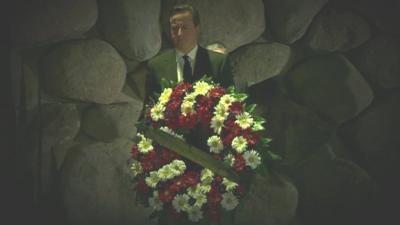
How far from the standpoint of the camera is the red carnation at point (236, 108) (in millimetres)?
2332

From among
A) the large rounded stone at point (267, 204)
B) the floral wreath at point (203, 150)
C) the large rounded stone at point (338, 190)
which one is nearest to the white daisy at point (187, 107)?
the floral wreath at point (203, 150)

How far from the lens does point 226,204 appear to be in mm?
2287

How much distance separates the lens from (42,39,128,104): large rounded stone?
9.61 ft

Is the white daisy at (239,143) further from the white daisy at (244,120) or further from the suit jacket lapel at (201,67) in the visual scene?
the suit jacket lapel at (201,67)

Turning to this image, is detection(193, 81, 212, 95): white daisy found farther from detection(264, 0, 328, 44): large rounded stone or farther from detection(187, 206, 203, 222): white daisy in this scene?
detection(264, 0, 328, 44): large rounded stone

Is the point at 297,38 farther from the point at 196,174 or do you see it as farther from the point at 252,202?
the point at 196,174

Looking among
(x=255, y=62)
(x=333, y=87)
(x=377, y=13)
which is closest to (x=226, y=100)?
(x=255, y=62)

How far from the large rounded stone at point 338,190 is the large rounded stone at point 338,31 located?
0.73 m

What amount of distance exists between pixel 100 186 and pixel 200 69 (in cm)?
101

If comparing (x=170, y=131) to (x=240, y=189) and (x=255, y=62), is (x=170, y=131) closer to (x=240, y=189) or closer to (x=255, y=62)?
(x=240, y=189)

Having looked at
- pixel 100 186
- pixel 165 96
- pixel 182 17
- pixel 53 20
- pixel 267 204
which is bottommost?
pixel 267 204

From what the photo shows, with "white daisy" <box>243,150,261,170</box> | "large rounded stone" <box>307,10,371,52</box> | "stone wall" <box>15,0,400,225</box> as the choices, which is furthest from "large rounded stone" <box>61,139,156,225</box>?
"large rounded stone" <box>307,10,371,52</box>

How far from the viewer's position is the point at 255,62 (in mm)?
3088

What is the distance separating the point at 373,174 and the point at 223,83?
124cm
